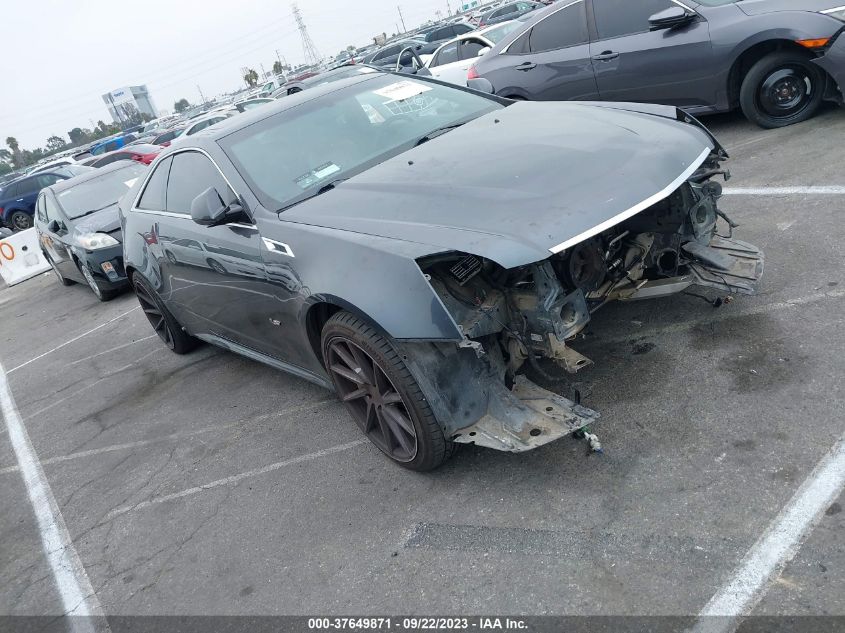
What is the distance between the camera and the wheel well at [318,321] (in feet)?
10.7

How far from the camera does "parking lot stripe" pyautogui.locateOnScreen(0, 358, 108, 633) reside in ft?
10.0

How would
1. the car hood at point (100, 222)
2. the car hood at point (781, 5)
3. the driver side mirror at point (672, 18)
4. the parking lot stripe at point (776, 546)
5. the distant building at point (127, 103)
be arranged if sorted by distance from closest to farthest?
the parking lot stripe at point (776, 546)
the car hood at point (781, 5)
the driver side mirror at point (672, 18)
the car hood at point (100, 222)
the distant building at point (127, 103)

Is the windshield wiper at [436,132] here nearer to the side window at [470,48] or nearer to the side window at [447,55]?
the side window at [470,48]

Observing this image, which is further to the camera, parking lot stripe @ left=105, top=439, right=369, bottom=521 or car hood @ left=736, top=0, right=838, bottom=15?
car hood @ left=736, top=0, right=838, bottom=15

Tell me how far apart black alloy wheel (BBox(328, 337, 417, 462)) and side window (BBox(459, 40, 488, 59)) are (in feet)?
31.5

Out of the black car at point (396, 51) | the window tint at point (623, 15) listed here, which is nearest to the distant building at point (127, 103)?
the black car at point (396, 51)

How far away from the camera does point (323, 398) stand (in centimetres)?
428

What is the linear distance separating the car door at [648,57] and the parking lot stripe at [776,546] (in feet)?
16.6

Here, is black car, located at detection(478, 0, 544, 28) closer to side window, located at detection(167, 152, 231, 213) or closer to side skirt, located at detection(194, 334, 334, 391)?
side window, located at detection(167, 152, 231, 213)

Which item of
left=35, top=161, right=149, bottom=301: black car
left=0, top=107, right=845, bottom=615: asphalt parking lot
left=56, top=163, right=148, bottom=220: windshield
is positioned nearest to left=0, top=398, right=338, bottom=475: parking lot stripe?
left=0, top=107, right=845, bottom=615: asphalt parking lot

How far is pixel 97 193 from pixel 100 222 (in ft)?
2.94

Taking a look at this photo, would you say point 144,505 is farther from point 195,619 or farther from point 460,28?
point 460,28

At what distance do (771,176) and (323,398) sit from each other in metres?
3.97

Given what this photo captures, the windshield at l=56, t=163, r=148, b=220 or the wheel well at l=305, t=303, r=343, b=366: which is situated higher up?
the windshield at l=56, t=163, r=148, b=220
